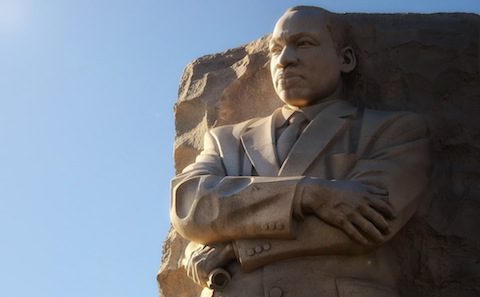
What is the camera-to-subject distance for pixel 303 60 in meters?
6.05

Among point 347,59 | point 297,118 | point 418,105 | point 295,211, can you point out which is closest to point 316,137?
point 297,118

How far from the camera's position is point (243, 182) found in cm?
547

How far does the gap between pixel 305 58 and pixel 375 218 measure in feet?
4.00

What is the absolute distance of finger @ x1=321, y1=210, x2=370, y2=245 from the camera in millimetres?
5265

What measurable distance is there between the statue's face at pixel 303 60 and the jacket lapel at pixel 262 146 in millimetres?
219

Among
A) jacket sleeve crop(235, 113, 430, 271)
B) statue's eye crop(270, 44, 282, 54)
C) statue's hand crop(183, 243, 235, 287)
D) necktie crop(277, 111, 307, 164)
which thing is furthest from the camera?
statue's eye crop(270, 44, 282, 54)

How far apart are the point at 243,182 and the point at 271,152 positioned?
15.8 inches

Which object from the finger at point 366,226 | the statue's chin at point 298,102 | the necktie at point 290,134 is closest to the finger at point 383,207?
the finger at point 366,226

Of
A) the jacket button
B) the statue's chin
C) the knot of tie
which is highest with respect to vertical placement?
the statue's chin

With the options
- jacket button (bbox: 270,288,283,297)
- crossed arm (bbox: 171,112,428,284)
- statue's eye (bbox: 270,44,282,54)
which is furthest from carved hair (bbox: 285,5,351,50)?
jacket button (bbox: 270,288,283,297)

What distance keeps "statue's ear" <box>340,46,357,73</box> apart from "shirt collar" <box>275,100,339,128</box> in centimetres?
34

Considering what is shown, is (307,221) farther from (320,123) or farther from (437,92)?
(437,92)

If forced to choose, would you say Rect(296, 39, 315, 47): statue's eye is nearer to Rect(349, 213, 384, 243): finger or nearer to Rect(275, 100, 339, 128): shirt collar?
Rect(275, 100, 339, 128): shirt collar

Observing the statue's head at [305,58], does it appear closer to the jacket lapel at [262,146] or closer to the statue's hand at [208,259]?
the jacket lapel at [262,146]
